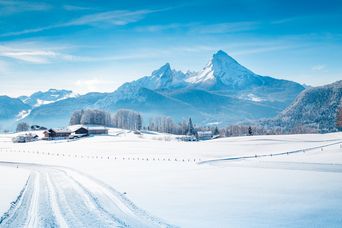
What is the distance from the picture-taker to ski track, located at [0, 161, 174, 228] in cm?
1972

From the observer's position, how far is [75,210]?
22.8 m

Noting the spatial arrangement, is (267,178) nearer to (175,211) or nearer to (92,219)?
(175,211)

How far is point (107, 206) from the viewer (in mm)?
24328

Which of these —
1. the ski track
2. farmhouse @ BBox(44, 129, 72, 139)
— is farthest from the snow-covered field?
farmhouse @ BBox(44, 129, 72, 139)

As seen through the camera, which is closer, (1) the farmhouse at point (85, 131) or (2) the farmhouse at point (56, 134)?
(2) the farmhouse at point (56, 134)

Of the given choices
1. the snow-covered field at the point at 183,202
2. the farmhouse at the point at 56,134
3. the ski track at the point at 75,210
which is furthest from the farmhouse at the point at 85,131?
the ski track at the point at 75,210

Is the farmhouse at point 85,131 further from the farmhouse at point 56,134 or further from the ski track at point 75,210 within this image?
the ski track at point 75,210

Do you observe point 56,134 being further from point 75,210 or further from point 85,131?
point 75,210

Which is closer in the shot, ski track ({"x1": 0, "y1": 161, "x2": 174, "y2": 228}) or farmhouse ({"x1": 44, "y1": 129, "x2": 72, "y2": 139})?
ski track ({"x1": 0, "y1": 161, "x2": 174, "y2": 228})

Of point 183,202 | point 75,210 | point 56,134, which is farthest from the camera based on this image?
point 56,134

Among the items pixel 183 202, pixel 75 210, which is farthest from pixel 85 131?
pixel 75 210

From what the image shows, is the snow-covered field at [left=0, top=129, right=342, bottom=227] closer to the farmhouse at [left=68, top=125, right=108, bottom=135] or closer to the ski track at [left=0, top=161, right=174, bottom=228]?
the ski track at [left=0, top=161, right=174, bottom=228]

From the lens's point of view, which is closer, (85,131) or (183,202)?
(183,202)

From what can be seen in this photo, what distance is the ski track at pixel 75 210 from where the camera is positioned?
19.7 metres
